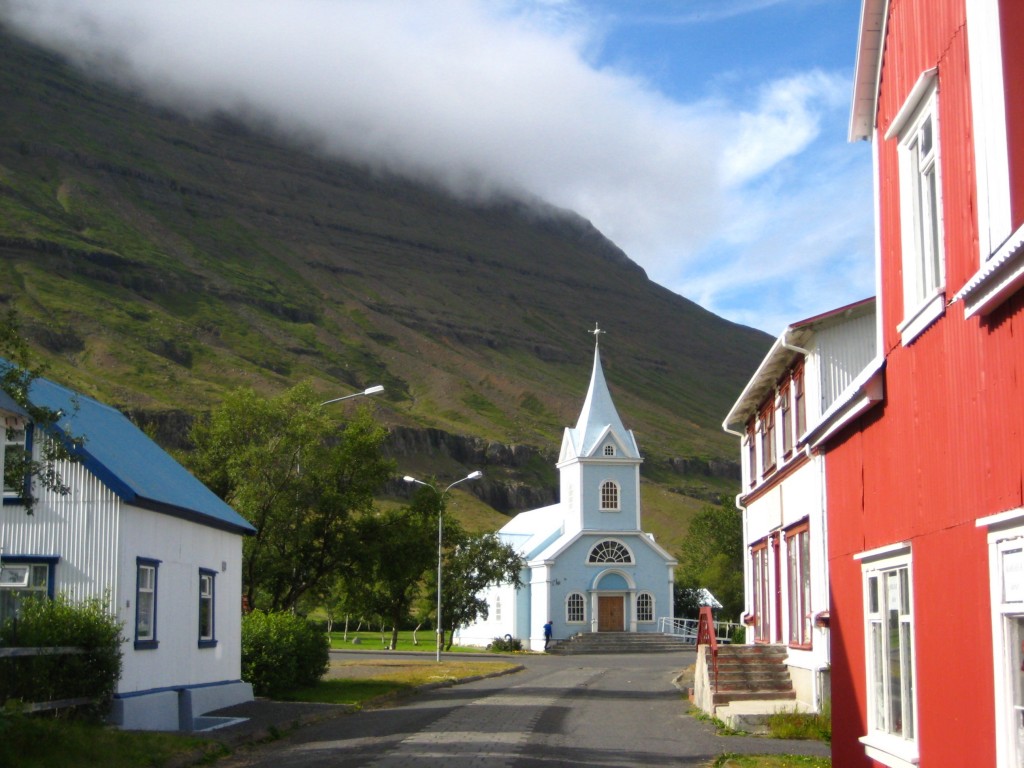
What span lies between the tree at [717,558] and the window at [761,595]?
48.9 m

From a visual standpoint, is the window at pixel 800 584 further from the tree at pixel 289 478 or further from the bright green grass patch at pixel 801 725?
the tree at pixel 289 478

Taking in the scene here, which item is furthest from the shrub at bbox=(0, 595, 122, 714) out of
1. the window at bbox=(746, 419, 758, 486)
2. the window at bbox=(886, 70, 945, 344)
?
the window at bbox=(746, 419, 758, 486)

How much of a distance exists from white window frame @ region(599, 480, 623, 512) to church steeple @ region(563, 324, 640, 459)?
173 cm

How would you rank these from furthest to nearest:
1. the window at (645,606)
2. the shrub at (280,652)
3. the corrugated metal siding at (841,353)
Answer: the window at (645,606)
the shrub at (280,652)
the corrugated metal siding at (841,353)

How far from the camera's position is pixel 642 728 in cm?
2028

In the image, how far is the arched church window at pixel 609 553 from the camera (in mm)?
67125

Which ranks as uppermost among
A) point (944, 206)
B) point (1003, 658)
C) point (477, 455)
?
point (477, 455)

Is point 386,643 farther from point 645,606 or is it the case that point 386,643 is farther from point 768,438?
point 768,438

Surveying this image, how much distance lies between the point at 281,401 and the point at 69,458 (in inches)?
680

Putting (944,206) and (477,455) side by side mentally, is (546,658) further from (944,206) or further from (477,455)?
(477,455)

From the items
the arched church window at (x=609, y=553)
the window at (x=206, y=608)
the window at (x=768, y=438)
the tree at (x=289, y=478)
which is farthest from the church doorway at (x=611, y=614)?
the window at (x=206, y=608)

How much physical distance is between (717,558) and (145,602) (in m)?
73.1

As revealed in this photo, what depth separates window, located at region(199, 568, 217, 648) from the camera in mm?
23812

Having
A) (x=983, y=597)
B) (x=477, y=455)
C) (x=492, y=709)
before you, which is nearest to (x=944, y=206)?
(x=983, y=597)
